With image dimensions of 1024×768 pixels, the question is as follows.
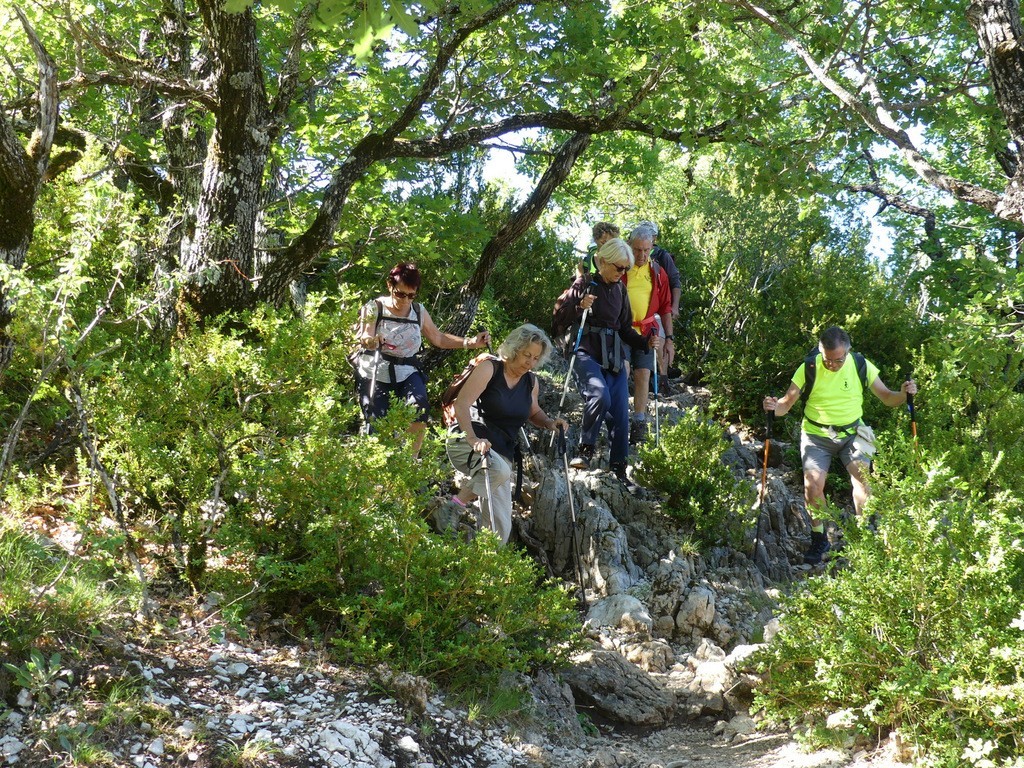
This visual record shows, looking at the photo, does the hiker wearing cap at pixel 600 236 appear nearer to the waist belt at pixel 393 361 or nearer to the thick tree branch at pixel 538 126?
the thick tree branch at pixel 538 126

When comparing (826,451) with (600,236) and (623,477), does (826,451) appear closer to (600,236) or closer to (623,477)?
(623,477)

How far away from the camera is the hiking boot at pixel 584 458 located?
26.3ft

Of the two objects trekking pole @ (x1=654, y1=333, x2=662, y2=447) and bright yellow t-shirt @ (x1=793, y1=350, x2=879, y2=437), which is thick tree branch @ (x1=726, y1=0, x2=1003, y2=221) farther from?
trekking pole @ (x1=654, y1=333, x2=662, y2=447)

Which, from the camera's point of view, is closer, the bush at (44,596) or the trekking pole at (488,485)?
the bush at (44,596)

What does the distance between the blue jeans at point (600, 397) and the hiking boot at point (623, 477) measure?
345 millimetres

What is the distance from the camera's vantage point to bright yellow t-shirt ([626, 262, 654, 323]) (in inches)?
330

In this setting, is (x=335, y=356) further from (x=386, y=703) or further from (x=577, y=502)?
(x=577, y=502)

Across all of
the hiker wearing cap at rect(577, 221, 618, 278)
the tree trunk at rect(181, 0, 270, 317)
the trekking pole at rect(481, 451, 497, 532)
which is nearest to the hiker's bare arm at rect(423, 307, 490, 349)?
the trekking pole at rect(481, 451, 497, 532)

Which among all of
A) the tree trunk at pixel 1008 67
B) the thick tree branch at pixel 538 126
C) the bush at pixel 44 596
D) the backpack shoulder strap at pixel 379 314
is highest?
the thick tree branch at pixel 538 126

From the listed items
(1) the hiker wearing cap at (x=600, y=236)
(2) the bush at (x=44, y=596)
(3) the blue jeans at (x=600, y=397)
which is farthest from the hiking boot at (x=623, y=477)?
(2) the bush at (x=44, y=596)

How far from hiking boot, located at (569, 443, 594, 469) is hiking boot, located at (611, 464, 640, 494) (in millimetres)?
241

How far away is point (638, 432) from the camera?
31.1 feet

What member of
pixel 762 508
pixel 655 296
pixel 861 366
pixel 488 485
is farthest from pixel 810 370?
pixel 488 485

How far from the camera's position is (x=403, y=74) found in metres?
9.07
